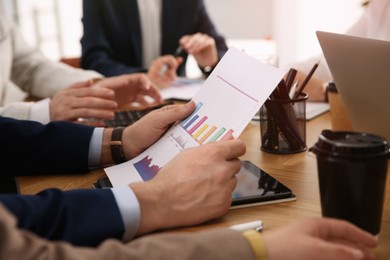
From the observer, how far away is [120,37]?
2.41 meters

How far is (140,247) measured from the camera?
21.0 inches

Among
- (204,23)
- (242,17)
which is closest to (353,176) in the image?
(204,23)

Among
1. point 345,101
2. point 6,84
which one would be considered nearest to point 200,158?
point 345,101

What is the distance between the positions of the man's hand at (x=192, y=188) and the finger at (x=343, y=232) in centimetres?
18

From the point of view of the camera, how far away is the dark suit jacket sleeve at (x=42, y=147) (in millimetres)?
970

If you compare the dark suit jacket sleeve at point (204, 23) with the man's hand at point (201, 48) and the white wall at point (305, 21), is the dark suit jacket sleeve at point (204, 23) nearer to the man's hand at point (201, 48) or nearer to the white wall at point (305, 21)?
the man's hand at point (201, 48)

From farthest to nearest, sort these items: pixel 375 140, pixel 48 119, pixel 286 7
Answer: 1. pixel 286 7
2. pixel 48 119
3. pixel 375 140

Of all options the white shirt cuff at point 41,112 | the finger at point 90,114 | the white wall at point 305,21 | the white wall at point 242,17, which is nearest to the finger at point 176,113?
the finger at point 90,114

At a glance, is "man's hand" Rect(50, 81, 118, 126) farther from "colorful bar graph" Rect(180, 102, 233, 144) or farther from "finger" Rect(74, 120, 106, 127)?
"colorful bar graph" Rect(180, 102, 233, 144)

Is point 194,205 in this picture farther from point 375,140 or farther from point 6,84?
point 6,84

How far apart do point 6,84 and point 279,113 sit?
53.1 inches

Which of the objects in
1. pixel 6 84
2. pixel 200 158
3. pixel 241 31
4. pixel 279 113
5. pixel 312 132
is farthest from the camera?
pixel 241 31

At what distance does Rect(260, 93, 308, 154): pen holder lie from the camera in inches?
38.6

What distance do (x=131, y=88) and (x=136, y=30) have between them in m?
0.91
